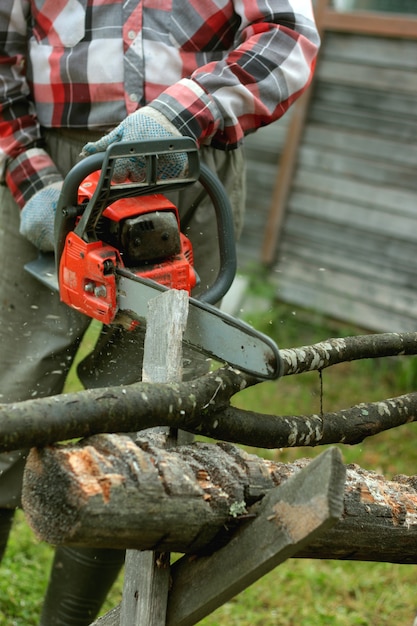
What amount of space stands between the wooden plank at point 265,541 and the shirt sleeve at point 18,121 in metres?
1.12

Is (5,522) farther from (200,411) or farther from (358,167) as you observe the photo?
(358,167)

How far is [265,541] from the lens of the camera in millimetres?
1383

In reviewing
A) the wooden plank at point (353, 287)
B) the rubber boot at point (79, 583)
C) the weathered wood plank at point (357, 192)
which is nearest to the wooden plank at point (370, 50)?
the weathered wood plank at point (357, 192)

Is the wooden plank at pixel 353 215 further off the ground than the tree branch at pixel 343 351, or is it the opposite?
the tree branch at pixel 343 351

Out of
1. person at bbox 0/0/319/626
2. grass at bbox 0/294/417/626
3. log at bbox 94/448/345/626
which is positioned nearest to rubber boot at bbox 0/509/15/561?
person at bbox 0/0/319/626

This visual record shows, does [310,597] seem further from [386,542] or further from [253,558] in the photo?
[253,558]

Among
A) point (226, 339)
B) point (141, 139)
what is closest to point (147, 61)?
point (141, 139)

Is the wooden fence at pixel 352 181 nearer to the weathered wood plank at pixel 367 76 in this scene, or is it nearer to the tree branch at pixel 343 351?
the weathered wood plank at pixel 367 76

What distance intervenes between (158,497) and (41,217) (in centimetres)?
102

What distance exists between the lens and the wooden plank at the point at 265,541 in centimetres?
129

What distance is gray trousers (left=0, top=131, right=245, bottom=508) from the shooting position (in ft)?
7.52

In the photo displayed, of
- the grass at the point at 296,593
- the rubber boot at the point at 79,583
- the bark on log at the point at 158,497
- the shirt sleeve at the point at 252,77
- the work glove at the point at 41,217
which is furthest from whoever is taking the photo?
the grass at the point at 296,593

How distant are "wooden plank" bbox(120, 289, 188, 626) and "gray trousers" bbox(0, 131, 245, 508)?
25.4 inches

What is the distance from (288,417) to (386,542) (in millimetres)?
310
